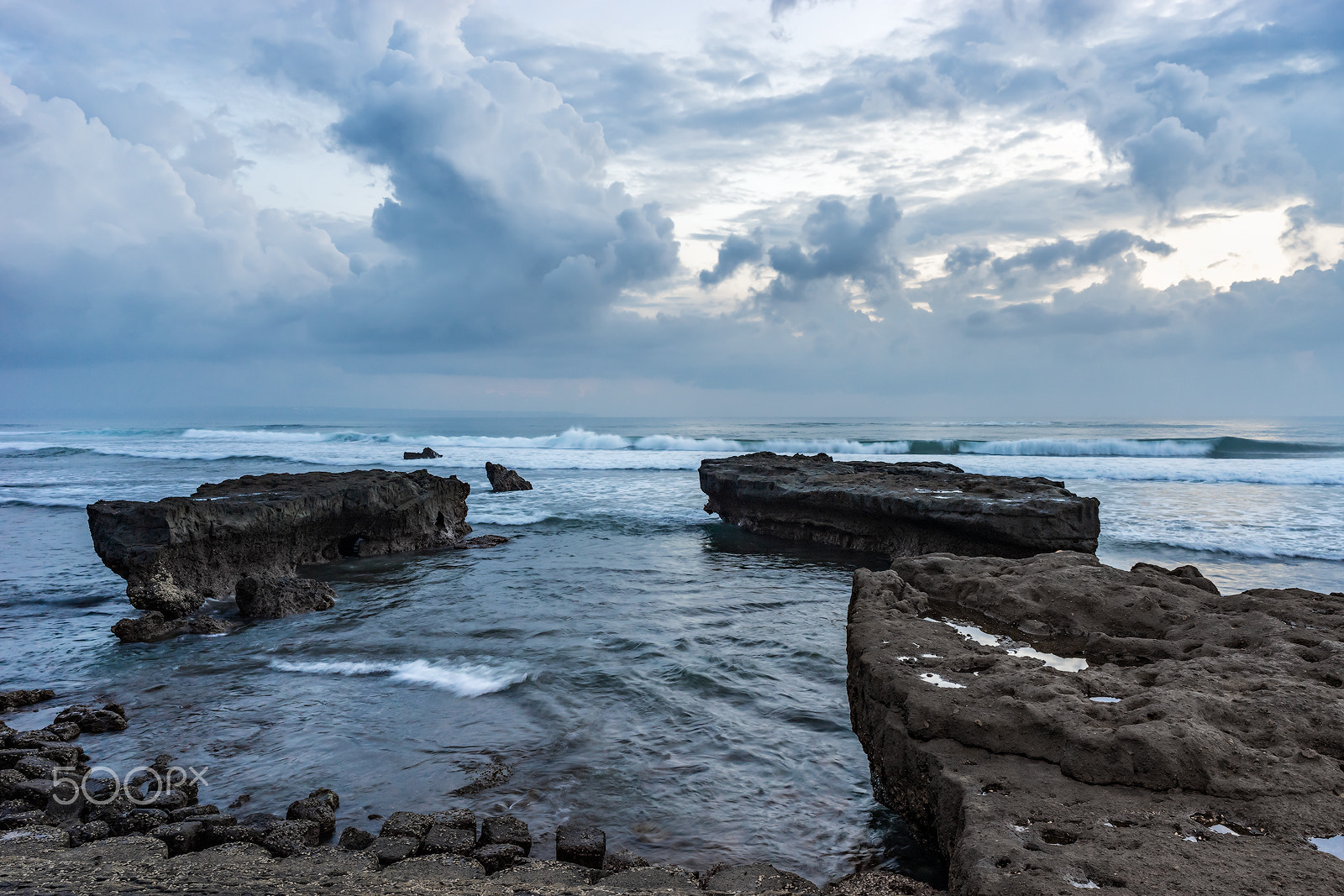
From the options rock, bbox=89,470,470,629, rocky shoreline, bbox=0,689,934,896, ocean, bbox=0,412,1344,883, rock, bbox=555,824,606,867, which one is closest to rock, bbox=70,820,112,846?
rocky shoreline, bbox=0,689,934,896

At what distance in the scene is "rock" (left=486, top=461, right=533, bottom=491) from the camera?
77.3 ft

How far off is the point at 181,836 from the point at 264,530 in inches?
323

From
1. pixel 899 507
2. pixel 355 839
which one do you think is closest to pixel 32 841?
pixel 355 839

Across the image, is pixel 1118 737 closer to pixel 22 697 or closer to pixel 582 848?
pixel 582 848

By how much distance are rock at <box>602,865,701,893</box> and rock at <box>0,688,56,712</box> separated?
6078mm

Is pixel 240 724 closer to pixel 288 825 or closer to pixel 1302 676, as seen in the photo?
pixel 288 825

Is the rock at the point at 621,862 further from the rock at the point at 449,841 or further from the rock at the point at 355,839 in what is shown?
the rock at the point at 355,839

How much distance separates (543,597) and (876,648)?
6.46 metres

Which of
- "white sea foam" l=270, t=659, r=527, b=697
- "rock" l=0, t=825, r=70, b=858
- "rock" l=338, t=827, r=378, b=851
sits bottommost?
"white sea foam" l=270, t=659, r=527, b=697

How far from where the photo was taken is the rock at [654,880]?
130 inches

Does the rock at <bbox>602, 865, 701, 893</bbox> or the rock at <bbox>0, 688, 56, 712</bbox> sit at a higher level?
the rock at <bbox>602, 865, 701, 893</bbox>

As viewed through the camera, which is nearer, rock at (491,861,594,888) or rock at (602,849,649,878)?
rock at (491,861,594,888)

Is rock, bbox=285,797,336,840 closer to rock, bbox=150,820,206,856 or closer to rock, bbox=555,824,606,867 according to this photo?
rock, bbox=150,820,206,856

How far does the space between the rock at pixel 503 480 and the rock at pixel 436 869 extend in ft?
67.0
